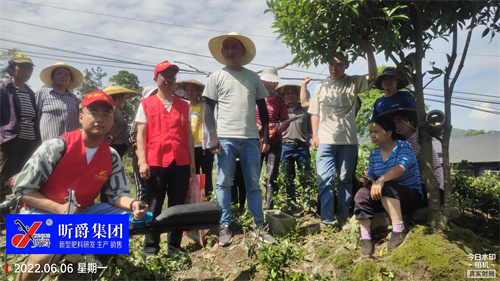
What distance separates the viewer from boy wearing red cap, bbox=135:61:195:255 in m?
3.26

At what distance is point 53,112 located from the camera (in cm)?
404

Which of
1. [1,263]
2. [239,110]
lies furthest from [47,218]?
[239,110]

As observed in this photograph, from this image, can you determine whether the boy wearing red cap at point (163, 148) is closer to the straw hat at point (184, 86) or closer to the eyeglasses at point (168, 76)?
the eyeglasses at point (168, 76)

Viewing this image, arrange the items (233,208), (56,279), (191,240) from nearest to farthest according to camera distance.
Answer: (56,279) → (191,240) → (233,208)

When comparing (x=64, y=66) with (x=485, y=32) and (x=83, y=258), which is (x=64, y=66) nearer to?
(x=83, y=258)

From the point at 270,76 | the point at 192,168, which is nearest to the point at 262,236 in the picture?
the point at 192,168

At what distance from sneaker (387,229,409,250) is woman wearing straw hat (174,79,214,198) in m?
2.60

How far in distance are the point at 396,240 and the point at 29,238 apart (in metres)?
3.16

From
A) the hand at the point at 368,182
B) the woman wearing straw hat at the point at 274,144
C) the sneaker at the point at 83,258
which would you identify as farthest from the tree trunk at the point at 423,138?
the sneaker at the point at 83,258

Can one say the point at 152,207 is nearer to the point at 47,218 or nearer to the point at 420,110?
the point at 47,218

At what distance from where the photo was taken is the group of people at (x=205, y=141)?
7.76 ft

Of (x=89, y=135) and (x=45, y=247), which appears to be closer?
(x=45, y=247)

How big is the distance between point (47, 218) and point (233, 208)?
261cm

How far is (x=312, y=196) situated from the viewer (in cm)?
448
